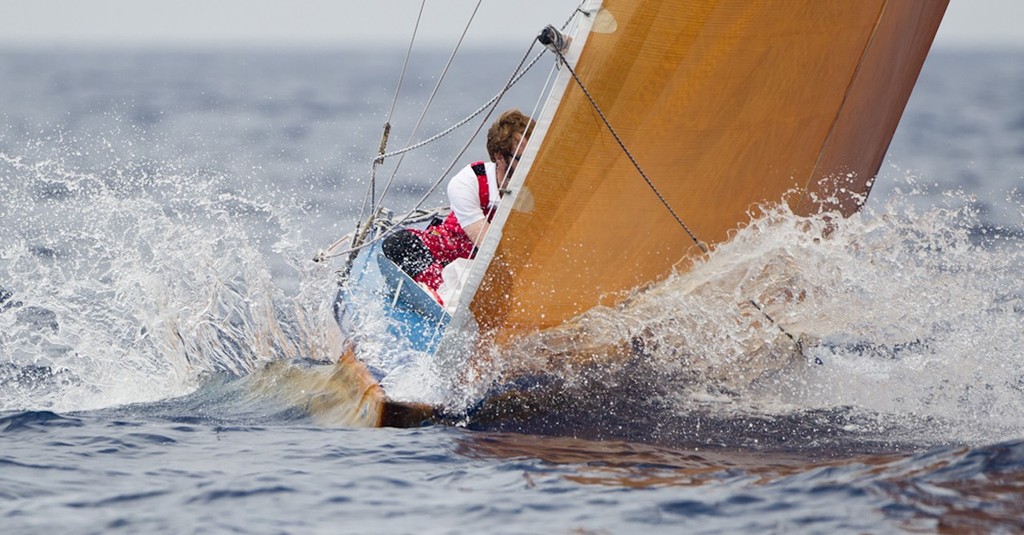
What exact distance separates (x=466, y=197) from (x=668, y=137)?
128 cm

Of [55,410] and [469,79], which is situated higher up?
[469,79]

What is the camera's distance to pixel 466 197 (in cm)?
653

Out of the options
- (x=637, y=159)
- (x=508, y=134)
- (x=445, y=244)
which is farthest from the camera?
(x=445, y=244)

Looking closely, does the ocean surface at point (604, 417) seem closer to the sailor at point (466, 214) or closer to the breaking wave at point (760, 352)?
the breaking wave at point (760, 352)

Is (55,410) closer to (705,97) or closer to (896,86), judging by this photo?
(705,97)

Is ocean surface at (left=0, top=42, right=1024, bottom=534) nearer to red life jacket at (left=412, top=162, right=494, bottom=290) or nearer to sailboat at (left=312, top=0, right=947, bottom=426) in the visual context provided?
sailboat at (left=312, top=0, right=947, bottom=426)

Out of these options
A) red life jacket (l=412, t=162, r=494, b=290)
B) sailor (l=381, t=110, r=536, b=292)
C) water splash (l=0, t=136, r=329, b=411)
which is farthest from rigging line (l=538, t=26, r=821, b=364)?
water splash (l=0, t=136, r=329, b=411)

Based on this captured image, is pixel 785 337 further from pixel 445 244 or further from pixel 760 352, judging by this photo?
pixel 445 244

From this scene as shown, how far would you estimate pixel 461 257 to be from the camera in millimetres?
6758

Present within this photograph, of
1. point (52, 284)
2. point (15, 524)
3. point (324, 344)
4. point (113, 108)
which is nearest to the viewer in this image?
point (15, 524)

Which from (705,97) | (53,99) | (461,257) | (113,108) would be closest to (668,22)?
(705,97)

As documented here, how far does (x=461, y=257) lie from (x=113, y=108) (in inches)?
1147

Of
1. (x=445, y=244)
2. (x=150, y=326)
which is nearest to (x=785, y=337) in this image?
(x=445, y=244)

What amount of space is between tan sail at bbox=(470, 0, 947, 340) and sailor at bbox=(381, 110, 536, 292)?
0.44 metres
